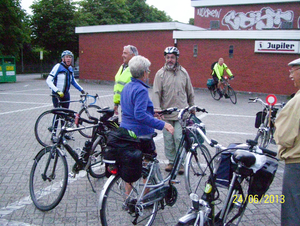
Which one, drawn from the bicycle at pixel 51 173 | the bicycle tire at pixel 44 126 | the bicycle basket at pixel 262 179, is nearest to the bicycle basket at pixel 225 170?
the bicycle basket at pixel 262 179

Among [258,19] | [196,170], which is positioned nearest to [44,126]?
[196,170]

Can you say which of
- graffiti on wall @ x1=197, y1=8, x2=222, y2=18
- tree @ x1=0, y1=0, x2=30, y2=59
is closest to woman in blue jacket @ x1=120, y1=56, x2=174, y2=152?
tree @ x1=0, y1=0, x2=30, y2=59

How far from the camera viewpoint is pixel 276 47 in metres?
17.2

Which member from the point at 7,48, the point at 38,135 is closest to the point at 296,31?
the point at 38,135

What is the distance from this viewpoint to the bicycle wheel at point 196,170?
4121 millimetres

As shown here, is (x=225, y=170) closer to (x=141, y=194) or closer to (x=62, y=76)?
(x=141, y=194)

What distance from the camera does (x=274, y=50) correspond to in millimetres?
17344

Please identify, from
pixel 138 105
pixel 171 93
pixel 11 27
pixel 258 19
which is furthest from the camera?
pixel 258 19

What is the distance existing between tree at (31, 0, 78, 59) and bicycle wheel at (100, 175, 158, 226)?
35.3 metres

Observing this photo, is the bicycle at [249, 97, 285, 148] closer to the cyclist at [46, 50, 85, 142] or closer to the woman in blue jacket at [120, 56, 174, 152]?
the woman in blue jacket at [120, 56, 174, 152]

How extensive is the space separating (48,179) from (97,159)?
833mm

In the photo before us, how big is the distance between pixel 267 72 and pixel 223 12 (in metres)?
11.8

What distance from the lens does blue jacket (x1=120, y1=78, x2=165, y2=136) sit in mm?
3465

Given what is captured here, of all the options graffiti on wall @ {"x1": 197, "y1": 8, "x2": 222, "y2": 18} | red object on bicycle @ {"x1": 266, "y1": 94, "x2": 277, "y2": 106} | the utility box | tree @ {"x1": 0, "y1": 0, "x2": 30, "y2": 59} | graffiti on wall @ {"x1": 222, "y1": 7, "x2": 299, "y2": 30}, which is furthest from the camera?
graffiti on wall @ {"x1": 197, "y1": 8, "x2": 222, "y2": 18}
